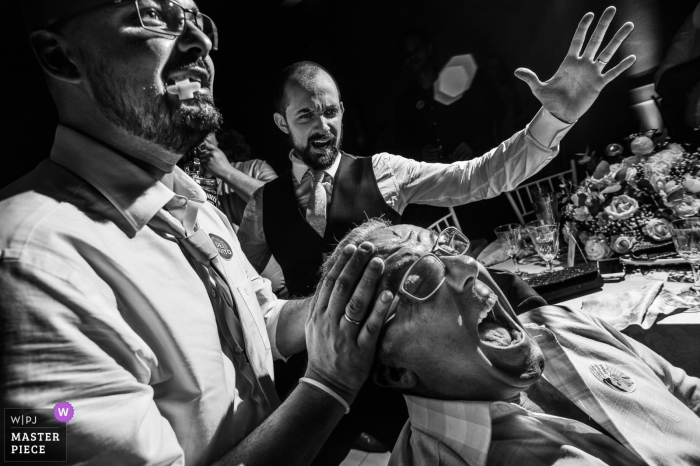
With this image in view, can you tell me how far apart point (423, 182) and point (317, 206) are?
2.16ft

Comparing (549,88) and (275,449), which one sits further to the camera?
(549,88)

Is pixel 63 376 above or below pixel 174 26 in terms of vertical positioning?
below

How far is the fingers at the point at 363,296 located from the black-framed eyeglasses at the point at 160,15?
0.84 meters

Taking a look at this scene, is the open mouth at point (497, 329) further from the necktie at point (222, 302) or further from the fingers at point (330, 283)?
the necktie at point (222, 302)

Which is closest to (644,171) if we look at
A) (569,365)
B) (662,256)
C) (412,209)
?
(662,256)

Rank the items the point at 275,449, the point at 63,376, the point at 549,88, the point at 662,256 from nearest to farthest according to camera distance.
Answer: the point at 63,376, the point at 275,449, the point at 549,88, the point at 662,256

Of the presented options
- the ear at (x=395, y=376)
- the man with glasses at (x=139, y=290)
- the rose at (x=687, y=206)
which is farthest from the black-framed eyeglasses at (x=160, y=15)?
the rose at (x=687, y=206)

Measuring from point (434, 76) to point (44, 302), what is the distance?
4.36 meters

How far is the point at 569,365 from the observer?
1316 millimetres

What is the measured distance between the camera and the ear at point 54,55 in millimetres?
1062

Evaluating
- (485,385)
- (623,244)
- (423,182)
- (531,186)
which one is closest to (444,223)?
(531,186)

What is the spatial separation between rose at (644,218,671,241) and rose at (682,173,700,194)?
193mm

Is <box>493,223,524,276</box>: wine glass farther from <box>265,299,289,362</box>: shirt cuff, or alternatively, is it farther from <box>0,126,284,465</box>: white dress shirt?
<box>0,126,284,465</box>: white dress shirt

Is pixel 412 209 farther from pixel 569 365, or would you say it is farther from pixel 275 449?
pixel 275 449
